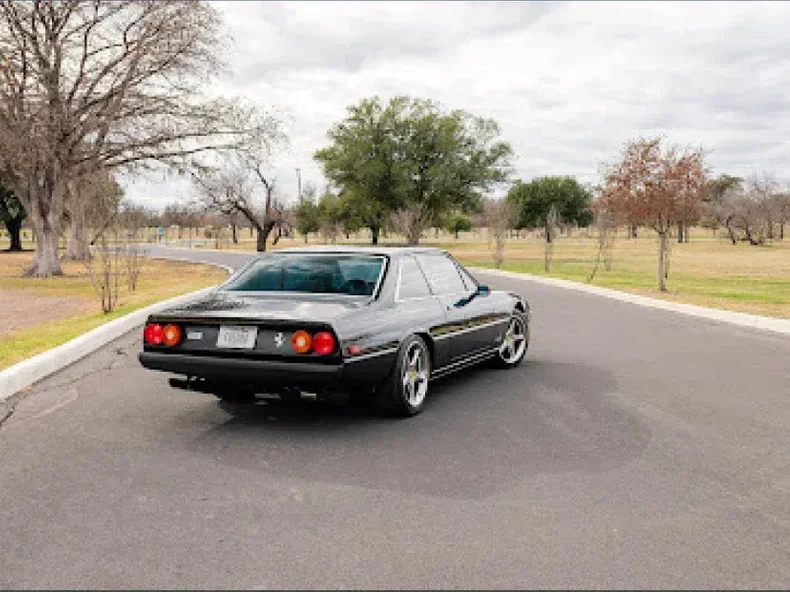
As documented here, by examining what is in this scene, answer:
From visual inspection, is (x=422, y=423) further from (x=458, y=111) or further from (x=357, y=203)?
(x=458, y=111)

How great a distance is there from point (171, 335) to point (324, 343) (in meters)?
1.30

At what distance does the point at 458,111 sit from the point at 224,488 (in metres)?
58.6

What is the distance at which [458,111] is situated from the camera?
60.4 metres

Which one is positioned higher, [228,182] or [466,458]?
[228,182]

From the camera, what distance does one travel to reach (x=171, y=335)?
577 cm

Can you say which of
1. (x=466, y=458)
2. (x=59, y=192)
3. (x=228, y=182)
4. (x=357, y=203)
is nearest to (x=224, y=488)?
(x=466, y=458)

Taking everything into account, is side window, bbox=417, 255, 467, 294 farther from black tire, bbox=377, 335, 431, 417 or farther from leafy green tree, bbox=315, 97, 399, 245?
leafy green tree, bbox=315, 97, 399, 245

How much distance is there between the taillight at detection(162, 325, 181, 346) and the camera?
575cm

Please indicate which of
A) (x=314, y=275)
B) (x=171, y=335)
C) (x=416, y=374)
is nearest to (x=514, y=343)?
(x=416, y=374)

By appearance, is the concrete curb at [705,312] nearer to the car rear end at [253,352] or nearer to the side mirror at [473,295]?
the side mirror at [473,295]

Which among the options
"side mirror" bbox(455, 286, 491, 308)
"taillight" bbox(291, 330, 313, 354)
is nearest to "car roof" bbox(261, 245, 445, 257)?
"side mirror" bbox(455, 286, 491, 308)

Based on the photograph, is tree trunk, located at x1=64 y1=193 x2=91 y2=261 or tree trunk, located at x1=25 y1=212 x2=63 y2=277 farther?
tree trunk, located at x1=64 y1=193 x2=91 y2=261

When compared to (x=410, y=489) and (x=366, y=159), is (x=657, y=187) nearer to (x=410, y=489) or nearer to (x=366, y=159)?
(x=410, y=489)

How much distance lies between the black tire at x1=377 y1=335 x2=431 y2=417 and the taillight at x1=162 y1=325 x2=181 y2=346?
1.61m
